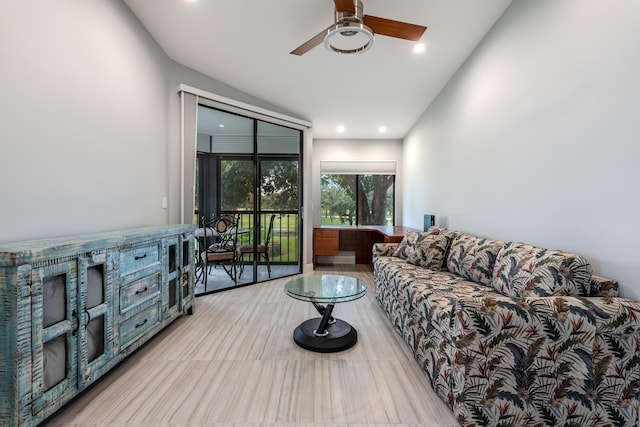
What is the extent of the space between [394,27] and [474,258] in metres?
1.97

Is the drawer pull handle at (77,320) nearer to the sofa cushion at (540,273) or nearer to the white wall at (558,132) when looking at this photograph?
the sofa cushion at (540,273)

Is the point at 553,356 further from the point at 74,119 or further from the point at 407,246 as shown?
the point at 74,119

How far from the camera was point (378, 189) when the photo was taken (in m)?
5.75

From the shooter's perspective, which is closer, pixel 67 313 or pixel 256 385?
pixel 67 313

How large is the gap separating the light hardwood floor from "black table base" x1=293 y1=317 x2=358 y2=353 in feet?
0.16

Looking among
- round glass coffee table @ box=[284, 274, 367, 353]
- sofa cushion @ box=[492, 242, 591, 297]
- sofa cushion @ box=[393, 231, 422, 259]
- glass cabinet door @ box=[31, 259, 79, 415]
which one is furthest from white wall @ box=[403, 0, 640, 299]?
glass cabinet door @ box=[31, 259, 79, 415]

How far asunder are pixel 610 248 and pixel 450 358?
1.07 m

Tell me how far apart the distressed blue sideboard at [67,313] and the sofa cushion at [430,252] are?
2499mm

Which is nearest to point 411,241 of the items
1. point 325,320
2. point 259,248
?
point 325,320

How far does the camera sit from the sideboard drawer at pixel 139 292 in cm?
183

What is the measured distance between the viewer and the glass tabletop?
2.12m

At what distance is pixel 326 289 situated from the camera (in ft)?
7.72

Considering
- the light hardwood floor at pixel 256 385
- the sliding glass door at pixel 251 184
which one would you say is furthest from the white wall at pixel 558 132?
the sliding glass door at pixel 251 184

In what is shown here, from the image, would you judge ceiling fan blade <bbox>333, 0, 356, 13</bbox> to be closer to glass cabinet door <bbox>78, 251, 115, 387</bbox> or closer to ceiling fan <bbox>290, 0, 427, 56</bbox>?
ceiling fan <bbox>290, 0, 427, 56</bbox>
